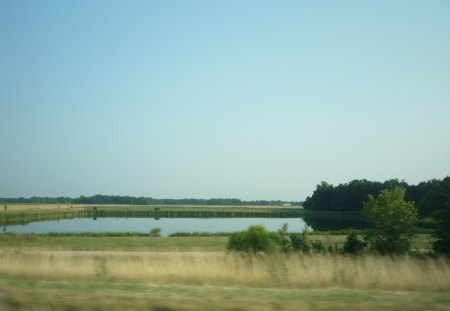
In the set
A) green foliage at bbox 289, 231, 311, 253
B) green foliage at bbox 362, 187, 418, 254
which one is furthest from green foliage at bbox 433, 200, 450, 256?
green foliage at bbox 289, 231, 311, 253

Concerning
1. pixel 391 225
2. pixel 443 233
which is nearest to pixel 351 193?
pixel 391 225

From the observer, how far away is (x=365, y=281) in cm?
1045

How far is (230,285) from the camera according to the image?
406 inches

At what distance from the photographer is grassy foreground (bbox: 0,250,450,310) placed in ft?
24.8

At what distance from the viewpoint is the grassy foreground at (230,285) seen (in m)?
7.56

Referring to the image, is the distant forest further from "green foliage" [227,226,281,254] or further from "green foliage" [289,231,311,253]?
"green foliage" [227,226,281,254]

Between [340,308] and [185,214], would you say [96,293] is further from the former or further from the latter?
[185,214]

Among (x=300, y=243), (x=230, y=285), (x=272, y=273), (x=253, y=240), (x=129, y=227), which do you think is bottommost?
(x=129, y=227)

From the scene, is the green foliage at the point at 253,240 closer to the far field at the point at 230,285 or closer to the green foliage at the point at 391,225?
the green foliage at the point at 391,225

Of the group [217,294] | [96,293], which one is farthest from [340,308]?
[96,293]

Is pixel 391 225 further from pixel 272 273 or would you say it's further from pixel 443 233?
pixel 272 273

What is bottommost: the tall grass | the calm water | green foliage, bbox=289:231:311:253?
the calm water

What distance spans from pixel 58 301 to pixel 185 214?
123m

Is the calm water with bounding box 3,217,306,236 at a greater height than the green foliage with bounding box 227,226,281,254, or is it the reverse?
the green foliage with bounding box 227,226,281,254
